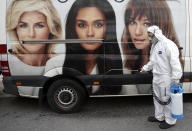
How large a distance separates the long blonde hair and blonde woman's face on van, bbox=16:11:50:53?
0.06 meters

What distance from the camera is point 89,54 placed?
14.5ft

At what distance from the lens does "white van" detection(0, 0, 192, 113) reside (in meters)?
4.30

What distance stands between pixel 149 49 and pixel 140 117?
133 centimetres

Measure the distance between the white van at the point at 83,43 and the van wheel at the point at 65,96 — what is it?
0.8 inches

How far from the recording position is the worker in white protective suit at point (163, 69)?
366cm

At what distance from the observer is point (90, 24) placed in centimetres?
432

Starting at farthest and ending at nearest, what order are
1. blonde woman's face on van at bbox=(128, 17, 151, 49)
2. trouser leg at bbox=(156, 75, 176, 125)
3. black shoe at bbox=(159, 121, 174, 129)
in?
blonde woman's face on van at bbox=(128, 17, 151, 49), black shoe at bbox=(159, 121, 174, 129), trouser leg at bbox=(156, 75, 176, 125)

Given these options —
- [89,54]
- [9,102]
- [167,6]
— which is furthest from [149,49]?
[9,102]

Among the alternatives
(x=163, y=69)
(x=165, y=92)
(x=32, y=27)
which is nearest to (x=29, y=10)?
(x=32, y=27)

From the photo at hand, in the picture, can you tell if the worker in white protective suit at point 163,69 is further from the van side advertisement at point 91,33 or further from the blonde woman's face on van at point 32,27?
the blonde woman's face on van at point 32,27

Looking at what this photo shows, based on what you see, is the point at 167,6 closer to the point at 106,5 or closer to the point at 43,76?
the point at 106,5

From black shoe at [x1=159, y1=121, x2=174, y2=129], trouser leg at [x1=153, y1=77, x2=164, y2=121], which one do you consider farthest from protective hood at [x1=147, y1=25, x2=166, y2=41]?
black shoe at [x1=159, y1=121, x2=174, y2=129]

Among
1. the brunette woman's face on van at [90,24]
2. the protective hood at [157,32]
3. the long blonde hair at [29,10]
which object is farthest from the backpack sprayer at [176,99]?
the long blonde hair at [29,10]

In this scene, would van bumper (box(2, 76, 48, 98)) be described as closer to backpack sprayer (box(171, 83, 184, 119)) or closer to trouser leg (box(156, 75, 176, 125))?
trouser leg (box(156, 75, 176, 125))
